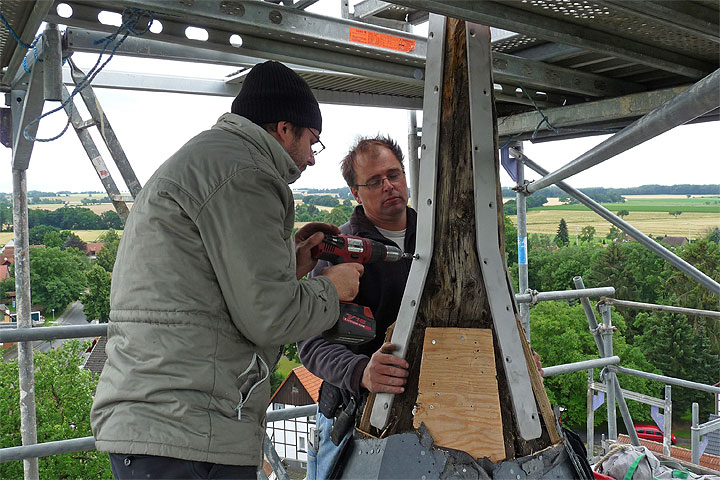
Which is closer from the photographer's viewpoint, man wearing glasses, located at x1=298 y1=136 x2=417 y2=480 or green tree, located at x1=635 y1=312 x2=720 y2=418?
man wearing glasses, located at x1=298 y1=136 x2=417 y2=480

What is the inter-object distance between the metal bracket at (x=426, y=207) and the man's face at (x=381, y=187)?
50 centimetres

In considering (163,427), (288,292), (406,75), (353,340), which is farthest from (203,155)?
(406,75)

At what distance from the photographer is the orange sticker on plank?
9.32 ft

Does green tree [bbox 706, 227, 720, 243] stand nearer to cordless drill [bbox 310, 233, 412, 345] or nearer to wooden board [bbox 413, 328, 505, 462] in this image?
cordless drill [bbox 310, 233, 412, 345]

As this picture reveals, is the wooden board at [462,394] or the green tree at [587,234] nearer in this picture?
the wooden board at [462,394]

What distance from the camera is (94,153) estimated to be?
3.98 m

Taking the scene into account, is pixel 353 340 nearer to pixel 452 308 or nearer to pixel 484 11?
pixel 452 308

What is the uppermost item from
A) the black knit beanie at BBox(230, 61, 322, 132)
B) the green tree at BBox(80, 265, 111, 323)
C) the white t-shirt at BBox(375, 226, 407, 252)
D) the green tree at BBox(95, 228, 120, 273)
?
the black knit beanie at BBox(230, 61, 322, 132)

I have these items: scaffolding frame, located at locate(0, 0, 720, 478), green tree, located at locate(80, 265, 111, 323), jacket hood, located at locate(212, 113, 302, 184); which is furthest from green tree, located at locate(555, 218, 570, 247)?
jacket hood, located at locate(212, 113, 302, 184)

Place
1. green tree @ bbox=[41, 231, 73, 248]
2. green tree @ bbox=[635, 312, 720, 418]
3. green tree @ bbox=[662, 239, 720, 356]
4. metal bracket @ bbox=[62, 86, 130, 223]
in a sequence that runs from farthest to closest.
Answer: green tree @ bbox=[635, 312, 720, 418] < green tree @ bbox=[662, 239, 720, 356] < green tree @ bbox=[41, 231, 73, 248] < metal bracket @ bbox=[62, 86, 130, 223]

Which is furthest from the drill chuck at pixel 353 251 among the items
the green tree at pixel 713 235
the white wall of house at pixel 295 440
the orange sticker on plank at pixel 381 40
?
the green tree at pixel 713 235

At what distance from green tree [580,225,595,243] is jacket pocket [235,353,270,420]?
107 feet

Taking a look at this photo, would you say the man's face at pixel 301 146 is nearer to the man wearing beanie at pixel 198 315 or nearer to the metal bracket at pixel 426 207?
the man wearing beanie at pixel 198 315

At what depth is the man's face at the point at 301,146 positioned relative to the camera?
5.98 ft
